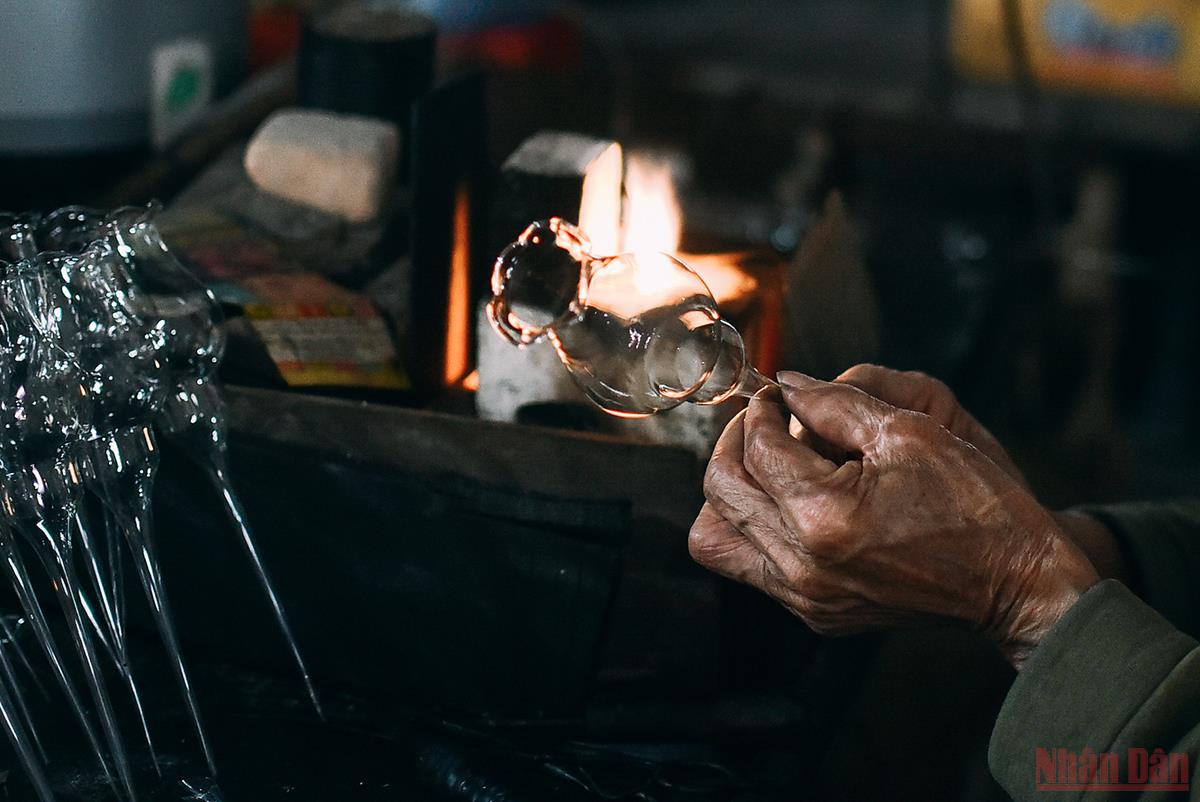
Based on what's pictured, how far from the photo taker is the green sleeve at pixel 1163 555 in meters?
1.15

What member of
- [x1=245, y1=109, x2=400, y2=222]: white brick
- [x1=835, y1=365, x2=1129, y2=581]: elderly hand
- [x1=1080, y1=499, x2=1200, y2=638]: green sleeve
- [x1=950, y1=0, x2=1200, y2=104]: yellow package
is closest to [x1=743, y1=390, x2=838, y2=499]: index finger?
[x1=835, y1=365, x2=1129, y2=581]: elderly hand

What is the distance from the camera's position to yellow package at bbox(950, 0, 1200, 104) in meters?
3.54

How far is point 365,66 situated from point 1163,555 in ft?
3.47

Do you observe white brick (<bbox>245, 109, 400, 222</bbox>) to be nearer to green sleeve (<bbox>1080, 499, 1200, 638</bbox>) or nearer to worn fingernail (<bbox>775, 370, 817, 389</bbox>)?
A: worn fingernail (<bbox>775, 370, 817, 389</bbox>)

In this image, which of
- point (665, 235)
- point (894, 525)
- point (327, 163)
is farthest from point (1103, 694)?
point (327, 163)

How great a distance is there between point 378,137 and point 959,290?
4.60 feet

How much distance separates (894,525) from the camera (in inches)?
35.8

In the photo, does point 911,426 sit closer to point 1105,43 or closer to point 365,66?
point 365,66

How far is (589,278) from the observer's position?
1022mm

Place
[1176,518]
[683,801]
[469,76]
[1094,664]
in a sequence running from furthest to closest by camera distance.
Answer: [469,76]
[1176,518]
[683,801]
[1094,664]

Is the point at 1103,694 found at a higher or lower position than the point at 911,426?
lower

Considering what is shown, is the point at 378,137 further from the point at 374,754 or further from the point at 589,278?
the point at 374,754

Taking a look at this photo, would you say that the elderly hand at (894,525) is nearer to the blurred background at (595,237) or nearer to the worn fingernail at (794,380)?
the worn fingernail at (794,380)

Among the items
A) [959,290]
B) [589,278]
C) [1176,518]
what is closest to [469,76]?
[589,278]
